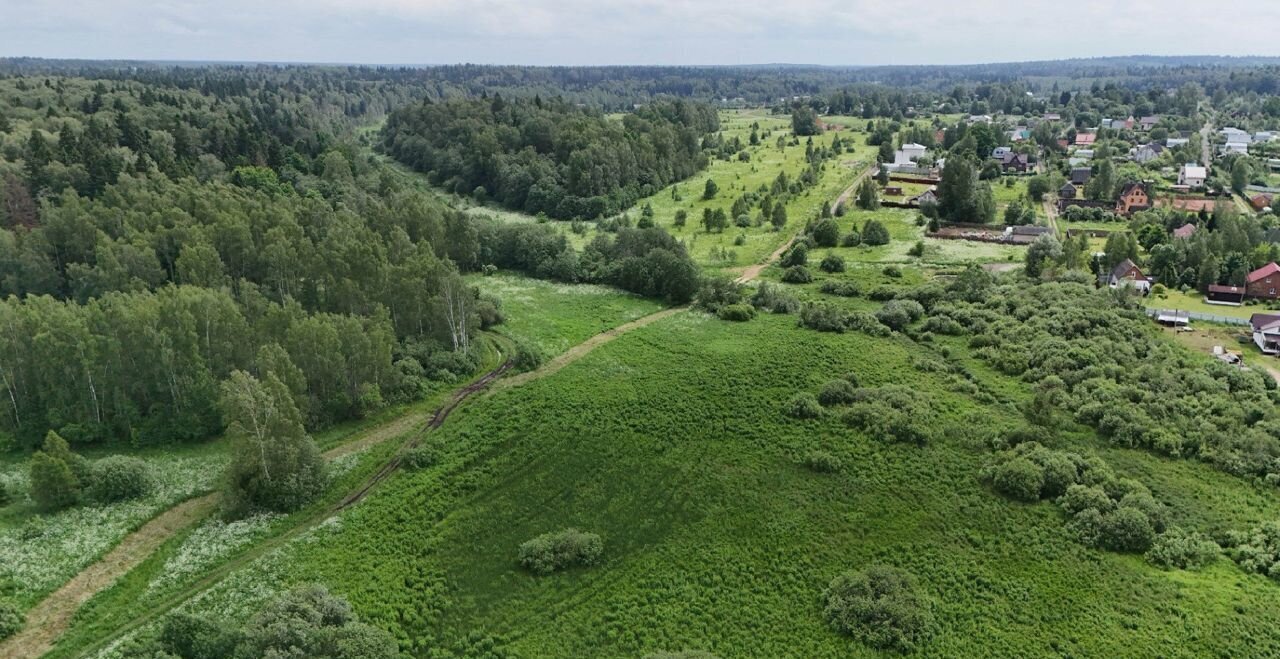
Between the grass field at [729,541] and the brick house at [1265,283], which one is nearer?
the grass field at [729,541]

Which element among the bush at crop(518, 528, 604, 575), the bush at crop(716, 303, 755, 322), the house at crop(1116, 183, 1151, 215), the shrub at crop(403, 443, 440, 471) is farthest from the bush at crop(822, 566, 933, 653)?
the house at crop(1116, 183, 1151, 215)

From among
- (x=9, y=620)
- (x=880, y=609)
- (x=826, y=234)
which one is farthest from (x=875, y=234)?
(x=9, y=620)

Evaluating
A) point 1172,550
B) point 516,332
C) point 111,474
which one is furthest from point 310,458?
point 1172,550

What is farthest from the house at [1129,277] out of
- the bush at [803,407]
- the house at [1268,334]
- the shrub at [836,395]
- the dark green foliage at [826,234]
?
the bush at [803,407]

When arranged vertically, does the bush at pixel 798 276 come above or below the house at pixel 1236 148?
below

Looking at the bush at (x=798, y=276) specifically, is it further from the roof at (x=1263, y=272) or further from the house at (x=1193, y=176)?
the house at (x=1193, y=176)

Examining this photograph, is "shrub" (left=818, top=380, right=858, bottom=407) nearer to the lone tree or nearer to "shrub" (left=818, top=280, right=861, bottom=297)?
"shrub" (left=818, top=280, right=861, bottom=297)
